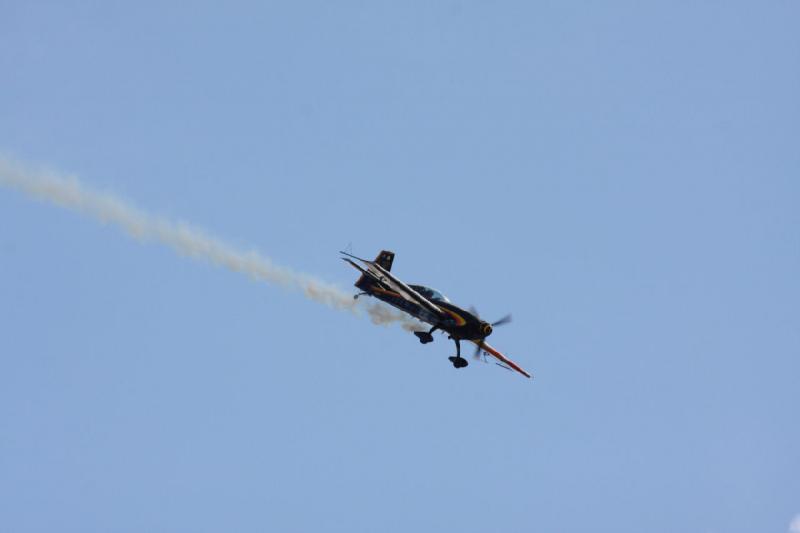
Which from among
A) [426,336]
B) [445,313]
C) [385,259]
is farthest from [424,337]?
[385,259]

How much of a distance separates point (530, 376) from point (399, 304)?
377 inches

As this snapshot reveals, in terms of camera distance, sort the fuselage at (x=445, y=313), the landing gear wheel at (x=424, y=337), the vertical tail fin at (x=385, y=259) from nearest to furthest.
Answer: the fuselage at (x=445, y=313), the landing gear wheel at (x=424, y=337), the vertical tail fin at (x=385, y=259)

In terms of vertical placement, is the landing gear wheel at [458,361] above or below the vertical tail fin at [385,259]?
below

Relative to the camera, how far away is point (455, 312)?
72500mm

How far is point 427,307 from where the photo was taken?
72.9 metres

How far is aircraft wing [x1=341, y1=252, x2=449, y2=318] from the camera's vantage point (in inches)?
2869

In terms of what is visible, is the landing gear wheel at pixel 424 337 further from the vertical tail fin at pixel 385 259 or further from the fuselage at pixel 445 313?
the vertical tail fin at pixel 385 259

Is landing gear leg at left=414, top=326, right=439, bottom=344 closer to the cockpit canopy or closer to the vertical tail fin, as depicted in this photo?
the cockpit canopy

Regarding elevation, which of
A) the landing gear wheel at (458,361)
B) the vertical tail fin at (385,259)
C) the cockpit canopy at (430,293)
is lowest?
the landing gear wheel at (458,361)

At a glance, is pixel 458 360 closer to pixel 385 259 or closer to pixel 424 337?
pixel 424 337

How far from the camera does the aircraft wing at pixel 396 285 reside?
2869 inches

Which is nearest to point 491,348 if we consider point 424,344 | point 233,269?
point 424,344

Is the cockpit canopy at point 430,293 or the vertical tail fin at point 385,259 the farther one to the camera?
the vertical tail fin at point 385,259

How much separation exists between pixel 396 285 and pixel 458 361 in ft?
15.6
